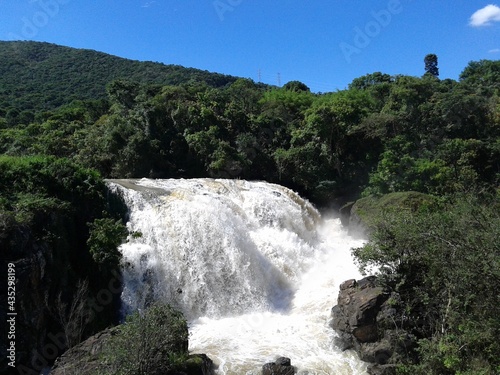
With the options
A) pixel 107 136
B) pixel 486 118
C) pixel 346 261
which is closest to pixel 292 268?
pixel 346 261

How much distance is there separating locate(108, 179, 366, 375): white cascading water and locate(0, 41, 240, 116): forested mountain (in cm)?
4041

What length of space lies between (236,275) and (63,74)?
2405 inches

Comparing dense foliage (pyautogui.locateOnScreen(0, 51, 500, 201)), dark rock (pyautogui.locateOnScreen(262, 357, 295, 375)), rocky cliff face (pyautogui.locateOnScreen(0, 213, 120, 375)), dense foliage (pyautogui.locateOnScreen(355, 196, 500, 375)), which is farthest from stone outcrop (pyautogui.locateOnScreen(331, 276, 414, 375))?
dense foliage (pyautogui.locateOnScreen(0, 51, 500, 201))

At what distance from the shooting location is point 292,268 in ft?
52.1

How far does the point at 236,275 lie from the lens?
14422 mm

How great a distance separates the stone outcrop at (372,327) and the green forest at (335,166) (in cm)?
32

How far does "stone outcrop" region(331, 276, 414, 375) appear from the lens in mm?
10117

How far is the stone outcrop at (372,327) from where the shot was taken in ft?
33.2

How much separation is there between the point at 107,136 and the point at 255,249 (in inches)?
555

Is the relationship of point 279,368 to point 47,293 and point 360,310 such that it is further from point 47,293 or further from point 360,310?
point 47,293

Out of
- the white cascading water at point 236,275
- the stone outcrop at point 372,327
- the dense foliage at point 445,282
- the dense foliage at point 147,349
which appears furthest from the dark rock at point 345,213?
the dense foliage at point 147,349

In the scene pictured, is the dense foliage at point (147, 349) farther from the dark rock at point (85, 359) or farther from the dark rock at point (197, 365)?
the dark rock at point (85, 359)

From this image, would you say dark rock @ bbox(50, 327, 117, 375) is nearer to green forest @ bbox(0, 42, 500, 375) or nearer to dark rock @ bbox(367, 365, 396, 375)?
green forest @ bbox(0, 42, 500, 375)

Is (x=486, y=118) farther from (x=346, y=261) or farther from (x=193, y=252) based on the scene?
(x=193, y=252)
